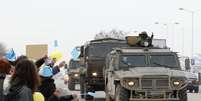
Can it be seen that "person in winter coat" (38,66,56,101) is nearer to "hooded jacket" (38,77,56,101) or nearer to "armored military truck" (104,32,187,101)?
"hooded jacket" (38,77,56,101)

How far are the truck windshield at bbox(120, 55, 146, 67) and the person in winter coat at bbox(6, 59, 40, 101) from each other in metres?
12.0

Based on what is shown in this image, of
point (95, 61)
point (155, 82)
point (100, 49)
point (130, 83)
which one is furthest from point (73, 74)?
point (155, 82)

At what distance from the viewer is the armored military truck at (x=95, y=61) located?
23266 mm

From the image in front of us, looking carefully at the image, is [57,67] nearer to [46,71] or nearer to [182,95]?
[46,71]

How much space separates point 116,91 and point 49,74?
30.3 ft

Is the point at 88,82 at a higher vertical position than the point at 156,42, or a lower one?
lower

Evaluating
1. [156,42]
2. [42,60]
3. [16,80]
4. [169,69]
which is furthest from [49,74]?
[156,42]

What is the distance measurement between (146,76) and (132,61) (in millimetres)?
1429

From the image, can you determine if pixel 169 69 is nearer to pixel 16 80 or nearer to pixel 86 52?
pixel 86 52

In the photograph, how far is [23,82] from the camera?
5746mm

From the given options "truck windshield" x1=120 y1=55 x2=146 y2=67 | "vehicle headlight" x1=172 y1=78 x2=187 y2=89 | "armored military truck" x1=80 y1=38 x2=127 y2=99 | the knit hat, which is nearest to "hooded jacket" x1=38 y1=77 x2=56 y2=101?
the knit hat

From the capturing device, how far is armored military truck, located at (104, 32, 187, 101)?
16.6m

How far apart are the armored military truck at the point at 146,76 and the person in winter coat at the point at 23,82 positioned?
10832 millimetres

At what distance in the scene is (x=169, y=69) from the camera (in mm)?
17453
